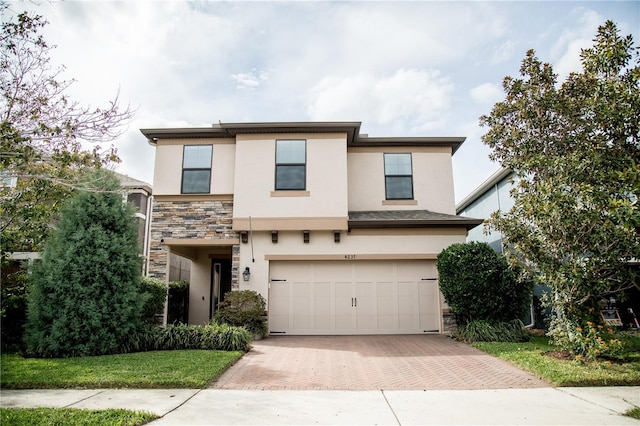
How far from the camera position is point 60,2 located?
6.44 metres

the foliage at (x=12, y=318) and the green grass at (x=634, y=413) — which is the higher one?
the foliage at (x=12, y=318)

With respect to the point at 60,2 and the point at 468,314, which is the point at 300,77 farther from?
the point at 468,314

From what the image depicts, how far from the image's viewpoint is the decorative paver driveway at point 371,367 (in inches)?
283

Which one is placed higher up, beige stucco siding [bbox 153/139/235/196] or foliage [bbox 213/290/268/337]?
beige stucco siding [bbox 153/139/235/196]

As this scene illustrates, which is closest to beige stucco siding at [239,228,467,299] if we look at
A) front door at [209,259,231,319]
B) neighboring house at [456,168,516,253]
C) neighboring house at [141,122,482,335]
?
neighboring house at [141,122,482,335]

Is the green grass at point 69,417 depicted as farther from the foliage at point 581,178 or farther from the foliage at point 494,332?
the foliage at point 494,332

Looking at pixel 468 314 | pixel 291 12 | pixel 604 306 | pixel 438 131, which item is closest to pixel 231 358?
pixel 468 314

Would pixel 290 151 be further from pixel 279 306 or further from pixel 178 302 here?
pixel 178 302

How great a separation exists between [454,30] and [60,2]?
25.8ft

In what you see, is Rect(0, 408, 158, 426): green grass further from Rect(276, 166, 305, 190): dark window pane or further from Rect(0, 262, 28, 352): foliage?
Rect(276, 166, 305, 190): dark window pane

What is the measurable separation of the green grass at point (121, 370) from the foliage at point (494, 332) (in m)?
6.19

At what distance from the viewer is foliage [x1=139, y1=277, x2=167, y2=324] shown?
11.5m

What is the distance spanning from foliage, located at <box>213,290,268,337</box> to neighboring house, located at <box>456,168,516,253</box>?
25.7 feet

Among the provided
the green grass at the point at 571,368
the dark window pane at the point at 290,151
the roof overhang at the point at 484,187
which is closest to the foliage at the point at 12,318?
the dark window pane at the point at 290,151
